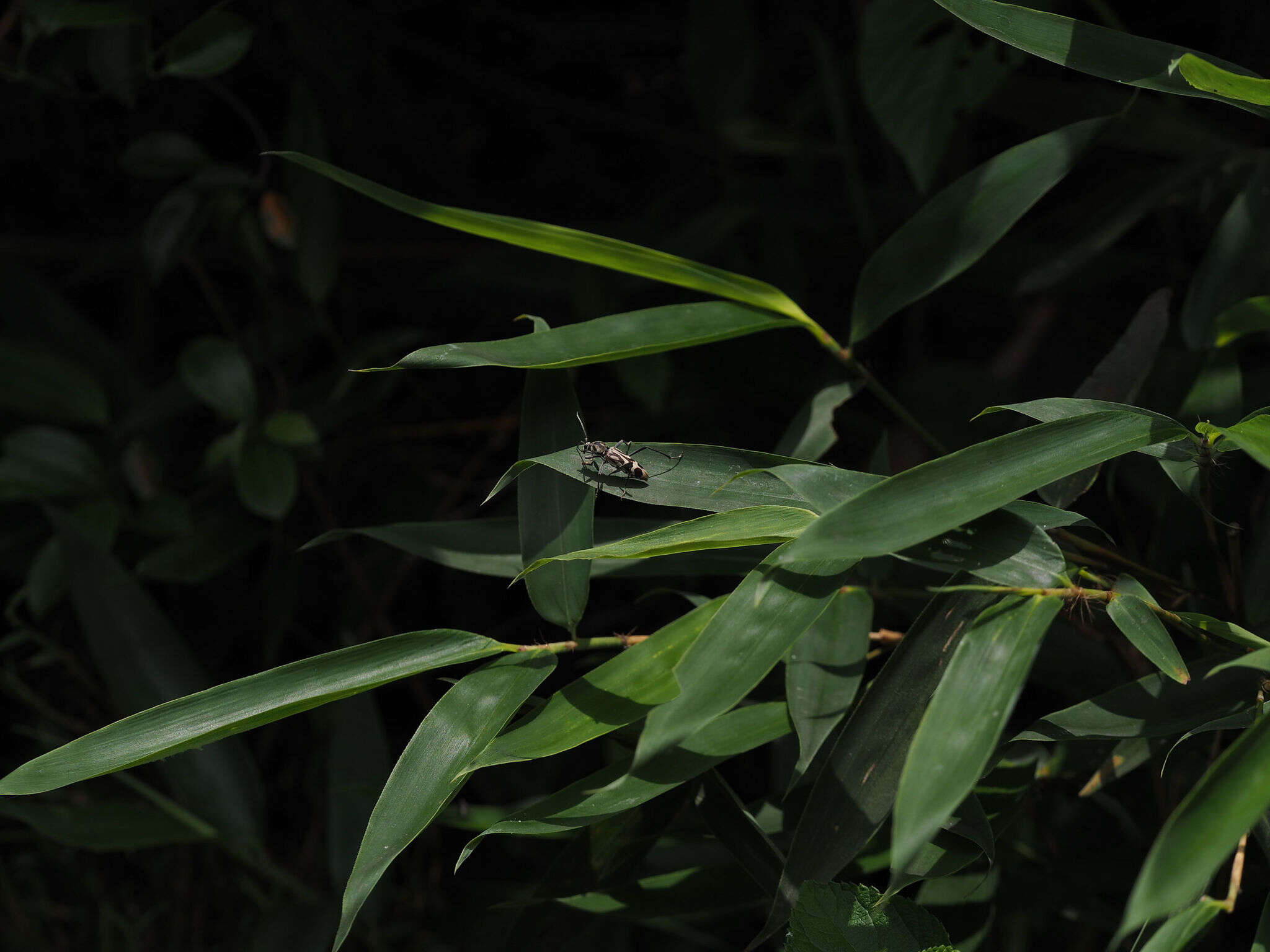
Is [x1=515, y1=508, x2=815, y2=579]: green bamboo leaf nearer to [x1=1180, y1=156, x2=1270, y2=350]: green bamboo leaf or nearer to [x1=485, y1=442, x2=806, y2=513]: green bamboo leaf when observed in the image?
[x1=485, y1=442, x2=806, y2=513]: green bamboo leaf

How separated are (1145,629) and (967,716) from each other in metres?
0.10

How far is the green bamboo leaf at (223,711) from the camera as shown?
1.33 feet

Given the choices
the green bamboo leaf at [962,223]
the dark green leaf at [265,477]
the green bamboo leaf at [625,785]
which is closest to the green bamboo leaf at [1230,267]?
the green bamboo leaf at [962,223]

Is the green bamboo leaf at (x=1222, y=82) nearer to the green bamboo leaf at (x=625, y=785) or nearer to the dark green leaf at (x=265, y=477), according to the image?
the green bamboo leaf at (x=625, y=785)

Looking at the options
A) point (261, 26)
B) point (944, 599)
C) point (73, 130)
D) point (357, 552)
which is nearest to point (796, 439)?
point (944, 599)

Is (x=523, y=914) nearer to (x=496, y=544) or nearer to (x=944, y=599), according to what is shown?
(x=496, y=544)

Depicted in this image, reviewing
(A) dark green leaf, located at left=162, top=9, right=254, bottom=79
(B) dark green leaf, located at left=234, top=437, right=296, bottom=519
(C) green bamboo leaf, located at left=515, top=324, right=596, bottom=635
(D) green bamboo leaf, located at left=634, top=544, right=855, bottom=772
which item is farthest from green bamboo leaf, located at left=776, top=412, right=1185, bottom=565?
(A) dark green leaf, located at left=162, top=9, right=254, bottom=79

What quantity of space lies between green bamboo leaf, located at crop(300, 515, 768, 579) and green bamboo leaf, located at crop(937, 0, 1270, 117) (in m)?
0.29

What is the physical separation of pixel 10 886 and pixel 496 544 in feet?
2.71

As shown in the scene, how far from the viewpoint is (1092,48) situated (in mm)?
474

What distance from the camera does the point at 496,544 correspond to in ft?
1.86

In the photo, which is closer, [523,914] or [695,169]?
[523,914]

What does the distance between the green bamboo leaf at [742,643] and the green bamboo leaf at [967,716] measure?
0.06m

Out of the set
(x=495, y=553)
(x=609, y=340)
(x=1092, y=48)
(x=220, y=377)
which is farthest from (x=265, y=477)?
(x=1092, y=48)
